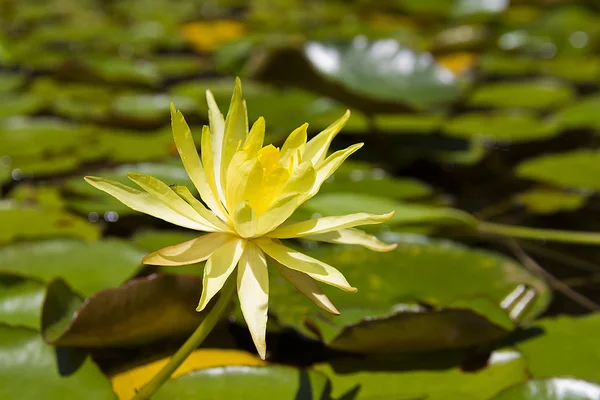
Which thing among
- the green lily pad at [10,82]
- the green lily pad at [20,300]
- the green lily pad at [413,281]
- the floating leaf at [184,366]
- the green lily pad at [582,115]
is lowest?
the green lily pad at [10,82]

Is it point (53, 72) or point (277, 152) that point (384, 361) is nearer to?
point (277, 152)

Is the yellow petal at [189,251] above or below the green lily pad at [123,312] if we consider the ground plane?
above

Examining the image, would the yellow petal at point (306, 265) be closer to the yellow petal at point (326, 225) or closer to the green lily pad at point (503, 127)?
the yellow petal at point (326, 225)

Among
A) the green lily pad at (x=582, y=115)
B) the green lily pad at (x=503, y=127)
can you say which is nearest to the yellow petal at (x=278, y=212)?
the green lily pad at (x=503, y=127)

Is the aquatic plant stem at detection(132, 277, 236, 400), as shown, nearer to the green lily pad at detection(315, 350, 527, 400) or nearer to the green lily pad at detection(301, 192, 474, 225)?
the green lily pad at detection(315, 350, 527, 400)

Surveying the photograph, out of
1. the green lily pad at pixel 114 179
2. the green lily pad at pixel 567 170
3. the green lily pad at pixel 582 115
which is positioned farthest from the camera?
the green lily pad at pixel 582 115

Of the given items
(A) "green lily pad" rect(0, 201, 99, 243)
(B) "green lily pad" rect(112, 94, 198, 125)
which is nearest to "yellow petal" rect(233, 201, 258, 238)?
(A) "green lily pad" rect(0, 201, 99, 243)

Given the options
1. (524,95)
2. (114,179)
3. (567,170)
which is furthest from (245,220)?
(524,95)

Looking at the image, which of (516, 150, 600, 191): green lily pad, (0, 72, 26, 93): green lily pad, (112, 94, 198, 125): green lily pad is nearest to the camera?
(516, 150, 600, 191): green lily pad
